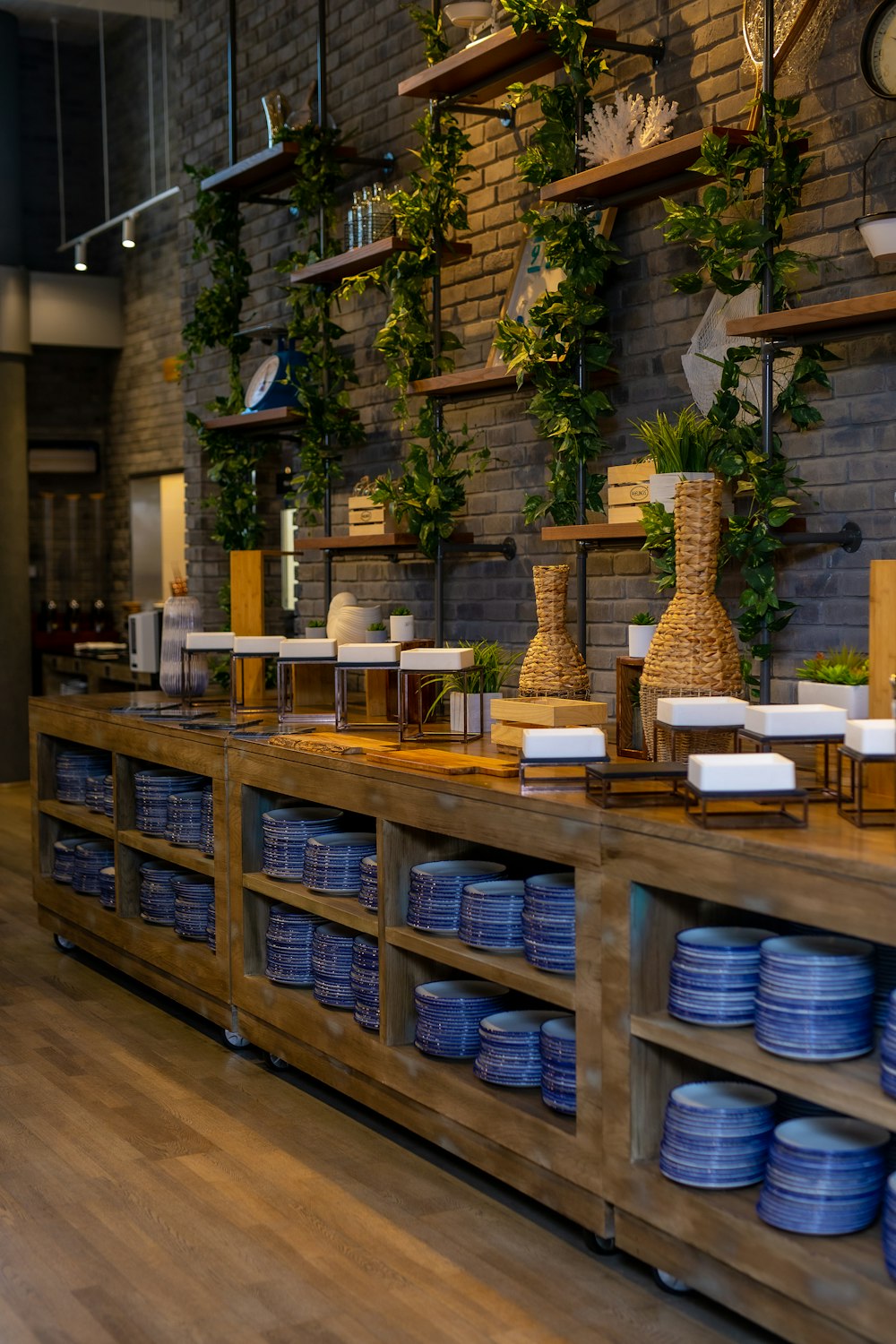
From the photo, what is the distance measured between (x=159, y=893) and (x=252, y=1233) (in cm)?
179

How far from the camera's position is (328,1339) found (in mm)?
2424

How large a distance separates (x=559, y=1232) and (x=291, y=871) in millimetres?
1281

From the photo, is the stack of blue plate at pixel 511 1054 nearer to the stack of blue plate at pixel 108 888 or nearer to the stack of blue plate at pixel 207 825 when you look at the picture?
the stack of blue plate at pixel 207 825

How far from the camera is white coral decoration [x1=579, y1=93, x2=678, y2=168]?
3629 millimetres

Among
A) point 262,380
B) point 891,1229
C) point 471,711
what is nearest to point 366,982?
point 471,711

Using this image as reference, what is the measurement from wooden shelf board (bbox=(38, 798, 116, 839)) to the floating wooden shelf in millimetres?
1994

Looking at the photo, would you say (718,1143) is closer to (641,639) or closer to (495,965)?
(495,965)

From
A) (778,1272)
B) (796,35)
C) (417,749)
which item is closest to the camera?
(778,1272)

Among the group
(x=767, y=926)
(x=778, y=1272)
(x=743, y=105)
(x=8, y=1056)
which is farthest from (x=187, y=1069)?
(x=743, y=105)

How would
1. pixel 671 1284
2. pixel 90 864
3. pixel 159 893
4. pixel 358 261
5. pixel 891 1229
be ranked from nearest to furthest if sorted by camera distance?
Answer: pixel 891 1229
pixel 671 1284
pixel 159 893
pixel 358 261
pixel 90 864

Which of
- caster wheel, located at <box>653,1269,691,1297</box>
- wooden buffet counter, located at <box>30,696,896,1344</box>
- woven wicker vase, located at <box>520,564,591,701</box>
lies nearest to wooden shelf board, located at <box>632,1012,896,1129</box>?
wooden buffet counter, located at <box>30,696,896,1344</box>

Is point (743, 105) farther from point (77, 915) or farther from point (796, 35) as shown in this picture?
point (77, 915)

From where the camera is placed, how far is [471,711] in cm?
378

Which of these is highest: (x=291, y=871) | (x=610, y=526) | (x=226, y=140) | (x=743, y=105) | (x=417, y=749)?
(x=226, y=140)
